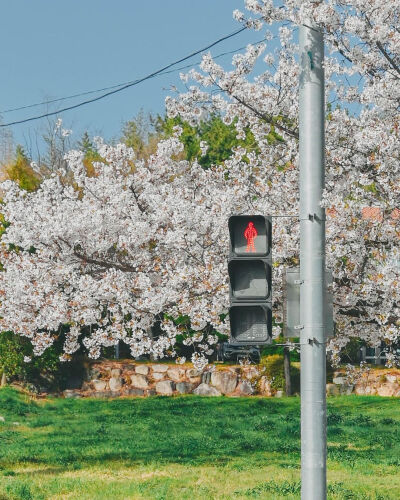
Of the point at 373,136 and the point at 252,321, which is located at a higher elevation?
the point at 373,136

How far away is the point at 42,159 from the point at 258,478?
42648 millimetres

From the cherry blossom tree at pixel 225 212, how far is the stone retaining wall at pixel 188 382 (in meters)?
10.3

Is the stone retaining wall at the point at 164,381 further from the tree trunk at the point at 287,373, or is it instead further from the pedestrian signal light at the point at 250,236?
the pedestrian signal light at the point at 250,236

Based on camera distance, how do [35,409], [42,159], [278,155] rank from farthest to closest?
[42,159] → [35,409] → [278,155]

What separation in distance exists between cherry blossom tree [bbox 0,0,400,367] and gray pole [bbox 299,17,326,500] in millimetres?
1923

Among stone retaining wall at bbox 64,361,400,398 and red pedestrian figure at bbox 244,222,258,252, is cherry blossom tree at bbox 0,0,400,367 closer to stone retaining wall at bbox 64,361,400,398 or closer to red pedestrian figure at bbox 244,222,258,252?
red pedestrian figure at bbox 244,222,258,252

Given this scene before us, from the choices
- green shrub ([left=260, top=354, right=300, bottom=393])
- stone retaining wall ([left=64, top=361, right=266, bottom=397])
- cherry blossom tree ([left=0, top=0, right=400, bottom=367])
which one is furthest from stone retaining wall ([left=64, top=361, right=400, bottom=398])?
cherry blossom tree ([left=0, top=0, right=400, bottom=367])

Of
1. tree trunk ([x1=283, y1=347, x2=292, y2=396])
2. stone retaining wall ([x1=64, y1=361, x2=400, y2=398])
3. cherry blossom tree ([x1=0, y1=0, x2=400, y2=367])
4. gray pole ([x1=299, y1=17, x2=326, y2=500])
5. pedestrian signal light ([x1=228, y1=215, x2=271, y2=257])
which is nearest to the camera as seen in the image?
gray pole ([x1=299, y1=17, x2=326, y2=500])

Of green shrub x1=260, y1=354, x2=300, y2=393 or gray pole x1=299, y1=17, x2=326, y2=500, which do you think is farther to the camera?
green shrub x1=260, y1=354, x2=300, y2=393

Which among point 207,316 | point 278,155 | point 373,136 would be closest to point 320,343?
point 373,136

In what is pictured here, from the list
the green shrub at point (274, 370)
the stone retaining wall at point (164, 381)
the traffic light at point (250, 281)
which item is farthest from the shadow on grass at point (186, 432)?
the traffic light at point (250, 281)

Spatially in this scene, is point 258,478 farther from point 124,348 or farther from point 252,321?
point 124,348

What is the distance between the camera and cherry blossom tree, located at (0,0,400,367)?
938cm

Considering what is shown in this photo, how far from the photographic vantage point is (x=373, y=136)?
30.9ft
